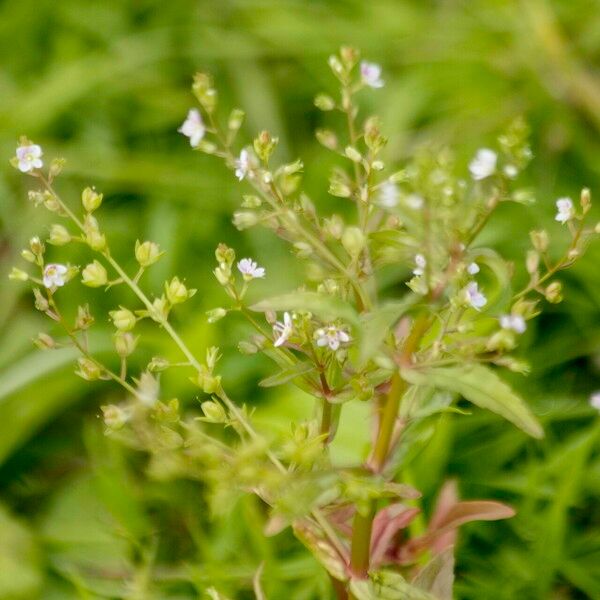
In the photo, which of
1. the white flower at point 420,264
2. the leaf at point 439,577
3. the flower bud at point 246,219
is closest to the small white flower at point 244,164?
the flower bud at point 246,219

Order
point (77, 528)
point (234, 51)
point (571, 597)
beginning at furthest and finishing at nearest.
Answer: point (234, 51) → point (77, 528) → point (571, 597)

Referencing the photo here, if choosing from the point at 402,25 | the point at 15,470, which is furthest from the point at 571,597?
the point at 402,25

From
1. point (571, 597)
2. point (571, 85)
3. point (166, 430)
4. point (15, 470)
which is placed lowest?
point (571, 597)

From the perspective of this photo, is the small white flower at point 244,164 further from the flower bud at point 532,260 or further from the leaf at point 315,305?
the flower bud at point 532,260

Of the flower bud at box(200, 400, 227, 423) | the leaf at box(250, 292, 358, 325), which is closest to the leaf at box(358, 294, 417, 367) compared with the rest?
the leaf at box(250, 292, 358, 325)

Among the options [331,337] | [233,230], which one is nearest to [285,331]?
[331,337]

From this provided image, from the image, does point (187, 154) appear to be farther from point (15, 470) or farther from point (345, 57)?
point (345, 57)

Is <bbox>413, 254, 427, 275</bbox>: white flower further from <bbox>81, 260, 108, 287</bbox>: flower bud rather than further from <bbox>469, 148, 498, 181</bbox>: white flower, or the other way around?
<bbox>81, 260, 108, 287</bbox>: flower bud
